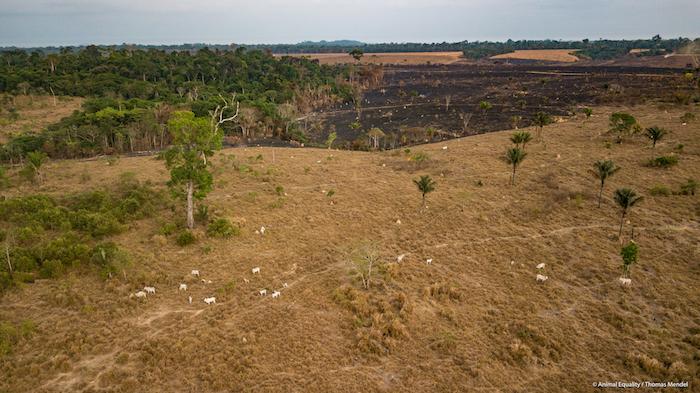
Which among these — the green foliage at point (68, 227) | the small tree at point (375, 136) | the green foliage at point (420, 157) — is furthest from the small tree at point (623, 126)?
the green foliage at point (68, 227)

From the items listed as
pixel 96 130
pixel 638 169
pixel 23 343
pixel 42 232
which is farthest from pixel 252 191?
pixel 638 169

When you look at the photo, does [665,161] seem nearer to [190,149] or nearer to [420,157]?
[420,157]

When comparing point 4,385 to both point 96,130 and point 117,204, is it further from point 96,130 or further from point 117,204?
point 96,130

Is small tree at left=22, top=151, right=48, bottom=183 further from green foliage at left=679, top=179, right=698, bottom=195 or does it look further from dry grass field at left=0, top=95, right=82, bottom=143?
green foliage at left=679, top=179, right=698, bottom=195

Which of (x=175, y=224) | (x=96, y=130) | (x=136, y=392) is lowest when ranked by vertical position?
(x=136, y=392)

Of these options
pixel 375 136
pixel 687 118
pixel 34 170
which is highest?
pixel 687 118

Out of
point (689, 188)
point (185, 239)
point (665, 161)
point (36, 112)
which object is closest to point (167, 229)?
point (185, 239)

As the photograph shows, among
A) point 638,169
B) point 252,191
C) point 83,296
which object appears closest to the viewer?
point 83,296
